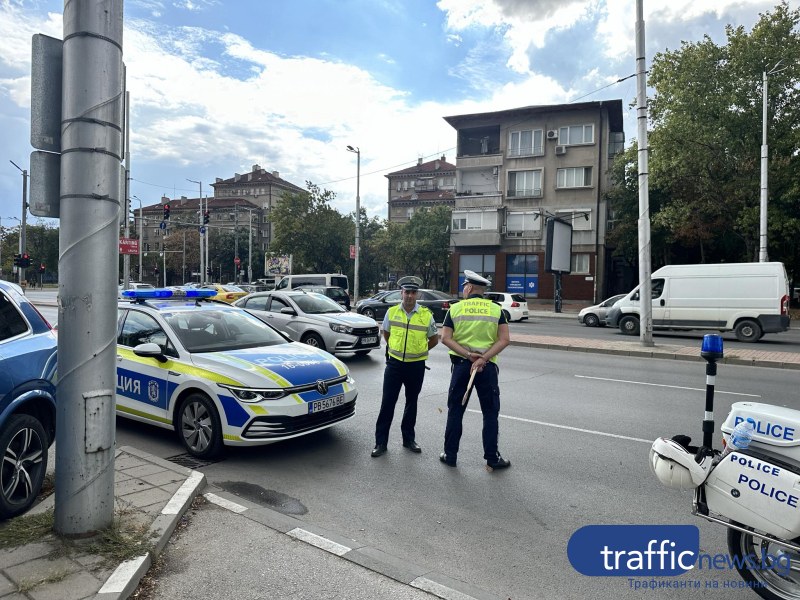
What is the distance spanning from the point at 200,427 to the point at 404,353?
2114mm

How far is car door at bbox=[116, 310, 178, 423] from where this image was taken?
5.95 meters

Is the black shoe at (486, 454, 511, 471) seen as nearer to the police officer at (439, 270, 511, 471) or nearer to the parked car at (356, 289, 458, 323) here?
the police officer at (439, 270, 511, 471)

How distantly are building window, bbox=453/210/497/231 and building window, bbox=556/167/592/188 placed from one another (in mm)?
5030

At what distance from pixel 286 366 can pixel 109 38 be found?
3249 millimetres

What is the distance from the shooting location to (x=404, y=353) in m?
5.79

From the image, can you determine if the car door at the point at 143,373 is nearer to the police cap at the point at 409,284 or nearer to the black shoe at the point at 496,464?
the police cap at the point at 409,284

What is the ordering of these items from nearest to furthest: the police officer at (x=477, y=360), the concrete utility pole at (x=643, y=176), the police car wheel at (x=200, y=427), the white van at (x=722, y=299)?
the police officer at (x=477, y=360) < the police car wheel at (x=200, y=427) < the concrete utility pole at (x=643, y=176) < the white van at (x=722, y=299)

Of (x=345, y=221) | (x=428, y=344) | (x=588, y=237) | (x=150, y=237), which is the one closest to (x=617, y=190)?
(x=588, y=237)

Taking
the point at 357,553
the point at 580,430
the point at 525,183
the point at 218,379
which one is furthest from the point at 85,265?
the point at 525,183

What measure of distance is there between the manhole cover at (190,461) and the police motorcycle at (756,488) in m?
3.96

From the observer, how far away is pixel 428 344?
5.96m

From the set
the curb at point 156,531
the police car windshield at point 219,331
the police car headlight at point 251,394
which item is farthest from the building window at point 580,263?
the curb at point 156,531

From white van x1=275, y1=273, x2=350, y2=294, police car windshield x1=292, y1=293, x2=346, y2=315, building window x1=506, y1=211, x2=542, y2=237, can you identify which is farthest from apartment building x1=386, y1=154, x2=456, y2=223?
police car windshield x1=292, y1=293, x2=346, y2=315

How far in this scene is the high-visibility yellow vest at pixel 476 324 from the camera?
17.5ft
